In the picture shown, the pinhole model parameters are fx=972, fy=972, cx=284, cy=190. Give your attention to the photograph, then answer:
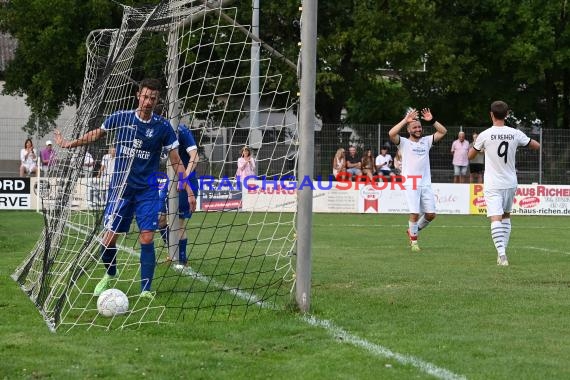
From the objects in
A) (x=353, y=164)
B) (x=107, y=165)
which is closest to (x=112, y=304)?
(x=107, y=165)

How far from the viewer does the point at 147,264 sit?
8578 mm

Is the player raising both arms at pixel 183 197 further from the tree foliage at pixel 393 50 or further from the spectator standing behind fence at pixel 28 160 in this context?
the tree foliage at pixel 393 50

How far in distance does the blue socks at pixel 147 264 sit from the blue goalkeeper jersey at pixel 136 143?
0.58m

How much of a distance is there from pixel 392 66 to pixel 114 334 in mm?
30506

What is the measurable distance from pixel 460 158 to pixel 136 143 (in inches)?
797

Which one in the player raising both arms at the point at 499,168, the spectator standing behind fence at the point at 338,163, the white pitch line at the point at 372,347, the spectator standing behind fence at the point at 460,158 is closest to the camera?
the white pitch line at the point at 372,347

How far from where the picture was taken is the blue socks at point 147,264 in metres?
8.54

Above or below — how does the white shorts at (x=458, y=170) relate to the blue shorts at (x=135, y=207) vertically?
above

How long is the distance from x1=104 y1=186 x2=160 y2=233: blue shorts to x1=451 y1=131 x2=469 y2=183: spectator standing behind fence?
20.0 metres

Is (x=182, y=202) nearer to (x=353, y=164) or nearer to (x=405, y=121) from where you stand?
(x=405, y=121)

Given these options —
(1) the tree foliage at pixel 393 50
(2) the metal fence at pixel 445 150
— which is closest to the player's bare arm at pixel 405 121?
(2) the metal fence at pixel 445 150

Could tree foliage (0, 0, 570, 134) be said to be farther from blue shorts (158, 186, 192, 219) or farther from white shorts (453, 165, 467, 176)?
blue shorts (158, 186, 192, 219)

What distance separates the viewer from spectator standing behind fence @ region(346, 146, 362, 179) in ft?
90.0

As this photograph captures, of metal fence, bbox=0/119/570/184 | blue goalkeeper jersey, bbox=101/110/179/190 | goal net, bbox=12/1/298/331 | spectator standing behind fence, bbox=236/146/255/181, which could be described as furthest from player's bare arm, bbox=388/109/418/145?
metal fence, bbox=0/119/570/184
